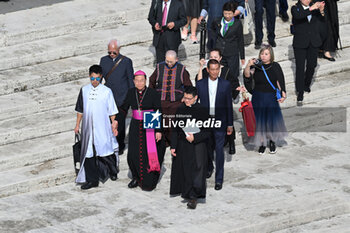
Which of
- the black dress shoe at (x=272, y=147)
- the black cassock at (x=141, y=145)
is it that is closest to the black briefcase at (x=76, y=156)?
the black cassock at (x=141, y=145)

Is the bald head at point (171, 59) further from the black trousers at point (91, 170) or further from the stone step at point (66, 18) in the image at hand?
the stone step at point (66, 18)

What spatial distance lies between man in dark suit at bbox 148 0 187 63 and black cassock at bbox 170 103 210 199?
315cm

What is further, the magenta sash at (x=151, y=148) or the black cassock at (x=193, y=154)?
the magenta sash at (x=151, y=148)

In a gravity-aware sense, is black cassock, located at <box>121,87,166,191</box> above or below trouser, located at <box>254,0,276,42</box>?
below

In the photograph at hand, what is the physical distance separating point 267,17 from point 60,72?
3.89 metres

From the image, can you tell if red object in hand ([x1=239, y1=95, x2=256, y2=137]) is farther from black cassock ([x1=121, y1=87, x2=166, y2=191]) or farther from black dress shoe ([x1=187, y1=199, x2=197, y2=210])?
black dress shoe ([x1=187, y1=199, x2=197, y2=210])

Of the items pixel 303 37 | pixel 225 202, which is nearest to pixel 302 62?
pixel 303 37

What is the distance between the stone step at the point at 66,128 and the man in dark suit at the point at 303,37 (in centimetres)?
41

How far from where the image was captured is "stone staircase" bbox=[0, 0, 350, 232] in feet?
43.7

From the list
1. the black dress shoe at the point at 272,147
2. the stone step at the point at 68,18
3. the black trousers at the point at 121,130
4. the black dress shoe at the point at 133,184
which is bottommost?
the black dress shoe at the point at 133,184

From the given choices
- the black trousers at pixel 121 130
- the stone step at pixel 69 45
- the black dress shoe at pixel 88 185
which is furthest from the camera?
the stone step at pixel 69 45

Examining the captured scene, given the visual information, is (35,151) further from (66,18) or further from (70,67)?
(66,18)

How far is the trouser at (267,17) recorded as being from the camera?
16.5 meters

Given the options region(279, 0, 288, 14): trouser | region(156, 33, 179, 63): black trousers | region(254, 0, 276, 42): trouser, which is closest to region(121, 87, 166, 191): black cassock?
region(156, 33, 179, 63): black trousers
